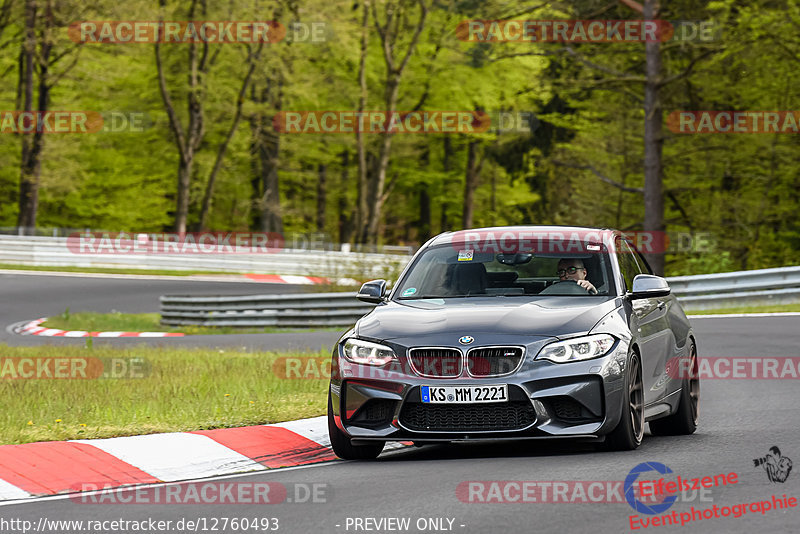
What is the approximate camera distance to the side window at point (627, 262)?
372 inches

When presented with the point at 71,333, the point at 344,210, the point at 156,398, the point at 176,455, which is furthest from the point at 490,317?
the point at 344,210

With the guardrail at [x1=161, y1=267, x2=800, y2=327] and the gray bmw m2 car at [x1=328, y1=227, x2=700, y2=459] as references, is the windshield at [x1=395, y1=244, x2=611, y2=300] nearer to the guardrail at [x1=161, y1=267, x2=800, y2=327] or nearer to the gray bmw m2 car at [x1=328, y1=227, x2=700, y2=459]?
the gray bmw m2 car at [x1=328, y1=227, x2=700, y2=459]

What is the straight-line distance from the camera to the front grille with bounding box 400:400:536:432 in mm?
7840

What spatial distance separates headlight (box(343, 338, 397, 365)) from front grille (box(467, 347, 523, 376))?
52cm

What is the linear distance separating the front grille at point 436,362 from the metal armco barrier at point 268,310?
15848 millimetres

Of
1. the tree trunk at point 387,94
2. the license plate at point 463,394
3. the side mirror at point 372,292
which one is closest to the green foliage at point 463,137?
the tree trunk at point 387,94

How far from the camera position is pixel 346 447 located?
8.44 m

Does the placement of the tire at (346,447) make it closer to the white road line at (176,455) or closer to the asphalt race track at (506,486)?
the asphalt race track at (506,486)

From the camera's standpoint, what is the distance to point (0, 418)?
991 cm

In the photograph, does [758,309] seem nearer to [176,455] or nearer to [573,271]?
[573,271]

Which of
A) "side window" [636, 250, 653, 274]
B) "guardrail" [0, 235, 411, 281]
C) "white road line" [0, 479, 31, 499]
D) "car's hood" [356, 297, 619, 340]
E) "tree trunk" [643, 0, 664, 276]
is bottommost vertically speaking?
"guardrail" [0, 235, 411, 281]

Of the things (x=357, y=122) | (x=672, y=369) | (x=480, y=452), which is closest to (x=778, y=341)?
(x=672, y=369)

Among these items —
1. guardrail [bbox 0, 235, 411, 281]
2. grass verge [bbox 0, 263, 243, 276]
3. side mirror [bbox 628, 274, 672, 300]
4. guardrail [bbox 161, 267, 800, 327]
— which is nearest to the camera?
side mirror [bbox 628, 274, 672, 300]

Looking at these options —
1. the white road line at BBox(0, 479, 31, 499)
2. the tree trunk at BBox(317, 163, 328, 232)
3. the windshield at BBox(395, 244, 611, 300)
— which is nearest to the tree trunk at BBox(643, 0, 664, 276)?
the windshield at BBox(395, 244, 611, 300)
